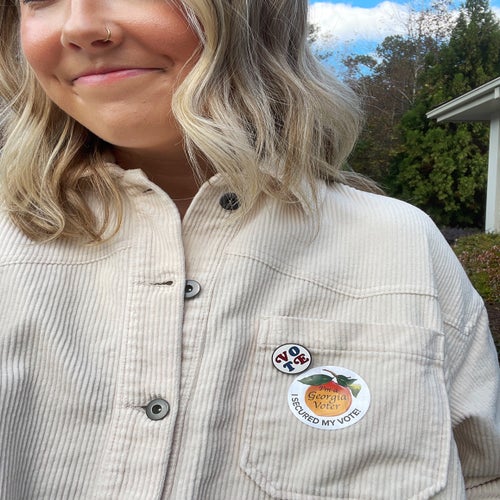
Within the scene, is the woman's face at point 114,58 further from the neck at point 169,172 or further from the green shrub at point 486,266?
the green shrub at point 486,266

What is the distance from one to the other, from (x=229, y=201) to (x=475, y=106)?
11.3 meters

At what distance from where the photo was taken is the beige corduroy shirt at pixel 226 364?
119cm

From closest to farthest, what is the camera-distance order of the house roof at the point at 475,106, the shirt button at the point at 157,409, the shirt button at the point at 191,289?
the shirt button at the point at 157,409 < the shirt button at the point at 191,289 < the house roof at the point at 475,106

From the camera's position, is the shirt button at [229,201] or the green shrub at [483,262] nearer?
the shirt button at [229,201]

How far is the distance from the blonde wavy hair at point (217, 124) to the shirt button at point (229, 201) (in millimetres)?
38

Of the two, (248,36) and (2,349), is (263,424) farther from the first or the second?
(248,36)

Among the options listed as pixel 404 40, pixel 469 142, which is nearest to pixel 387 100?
pixel 404 40

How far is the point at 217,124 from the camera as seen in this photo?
1.32m

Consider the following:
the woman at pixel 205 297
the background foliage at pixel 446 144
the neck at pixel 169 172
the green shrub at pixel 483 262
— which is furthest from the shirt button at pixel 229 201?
the background foliage at pixel 446 144

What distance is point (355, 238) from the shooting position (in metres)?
1.48

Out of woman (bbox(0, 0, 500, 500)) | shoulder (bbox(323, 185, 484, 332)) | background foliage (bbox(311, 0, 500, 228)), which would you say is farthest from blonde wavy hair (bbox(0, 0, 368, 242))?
background foliage (bbox(311, 0, 500, 228))

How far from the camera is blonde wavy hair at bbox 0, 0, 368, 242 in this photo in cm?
130

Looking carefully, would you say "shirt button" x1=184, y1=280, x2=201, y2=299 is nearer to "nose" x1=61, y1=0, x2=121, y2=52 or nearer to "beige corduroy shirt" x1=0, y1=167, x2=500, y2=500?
"beige corduroy shirt" x1=0, y1=167, x2=500, y2=500

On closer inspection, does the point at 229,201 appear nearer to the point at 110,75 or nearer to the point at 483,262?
the point at 110,75
